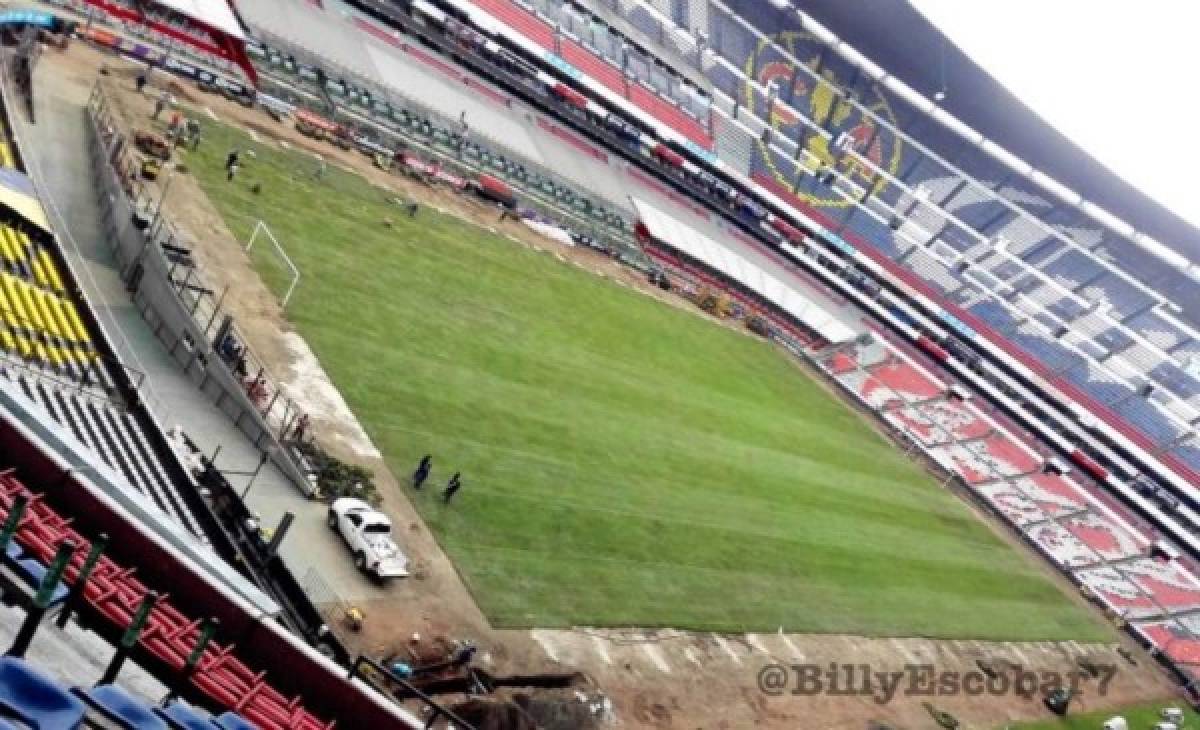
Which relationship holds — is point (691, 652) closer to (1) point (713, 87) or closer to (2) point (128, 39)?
(2) point (128, 39)

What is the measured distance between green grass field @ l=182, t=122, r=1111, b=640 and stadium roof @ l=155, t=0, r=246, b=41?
523 cm

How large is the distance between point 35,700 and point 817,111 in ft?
287

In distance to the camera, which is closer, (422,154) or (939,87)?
(422,154)

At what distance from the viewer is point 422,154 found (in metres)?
55.4

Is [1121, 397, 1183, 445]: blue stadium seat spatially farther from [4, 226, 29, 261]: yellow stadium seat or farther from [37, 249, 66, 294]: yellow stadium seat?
[4, 226, 29, 261]: yellow stadium seat

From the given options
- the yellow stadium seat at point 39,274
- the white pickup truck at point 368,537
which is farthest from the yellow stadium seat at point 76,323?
the white pickup truck at point 368,537

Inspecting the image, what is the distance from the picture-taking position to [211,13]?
45594 millimetres

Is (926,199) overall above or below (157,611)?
above

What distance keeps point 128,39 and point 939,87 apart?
6997 centimetres

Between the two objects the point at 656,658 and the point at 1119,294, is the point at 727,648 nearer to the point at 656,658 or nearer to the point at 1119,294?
the point at 656,658

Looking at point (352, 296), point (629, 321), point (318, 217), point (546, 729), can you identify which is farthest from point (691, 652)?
point (629, 321)

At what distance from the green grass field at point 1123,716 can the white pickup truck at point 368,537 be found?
936 inches

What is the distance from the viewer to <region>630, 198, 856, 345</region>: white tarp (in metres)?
71.6

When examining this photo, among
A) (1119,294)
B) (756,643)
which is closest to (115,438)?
(756,643)
